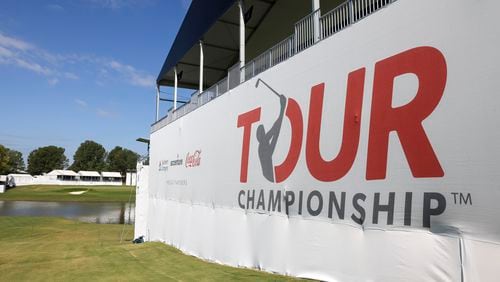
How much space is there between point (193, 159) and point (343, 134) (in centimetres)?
944

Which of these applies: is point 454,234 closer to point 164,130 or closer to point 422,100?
point 422,100

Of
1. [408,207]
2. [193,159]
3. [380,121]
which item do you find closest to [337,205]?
[408,207]

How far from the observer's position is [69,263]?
14734 millimetres

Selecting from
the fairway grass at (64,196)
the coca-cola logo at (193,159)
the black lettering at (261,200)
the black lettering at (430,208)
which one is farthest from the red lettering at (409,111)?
the fairway grass at (64,196)

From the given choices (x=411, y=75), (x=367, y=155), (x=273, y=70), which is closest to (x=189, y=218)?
(x=273, y=70)

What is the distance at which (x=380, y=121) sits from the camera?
6934 mm

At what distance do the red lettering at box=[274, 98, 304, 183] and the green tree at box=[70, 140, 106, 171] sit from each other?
150m

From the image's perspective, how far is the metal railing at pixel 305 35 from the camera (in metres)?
8.14

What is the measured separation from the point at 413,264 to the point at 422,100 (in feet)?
8.63

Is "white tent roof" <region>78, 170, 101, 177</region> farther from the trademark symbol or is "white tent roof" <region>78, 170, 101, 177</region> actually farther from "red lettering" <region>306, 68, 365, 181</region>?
the trademark symbol

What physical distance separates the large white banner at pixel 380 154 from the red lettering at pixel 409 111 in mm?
19

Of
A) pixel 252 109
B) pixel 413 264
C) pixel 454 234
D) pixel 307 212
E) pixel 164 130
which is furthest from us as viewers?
pixel 164 130

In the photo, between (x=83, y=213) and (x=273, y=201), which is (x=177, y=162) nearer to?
(x=273, y=201)

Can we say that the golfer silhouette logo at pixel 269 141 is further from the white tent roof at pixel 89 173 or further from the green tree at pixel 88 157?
the green tree at pixel 88 157
